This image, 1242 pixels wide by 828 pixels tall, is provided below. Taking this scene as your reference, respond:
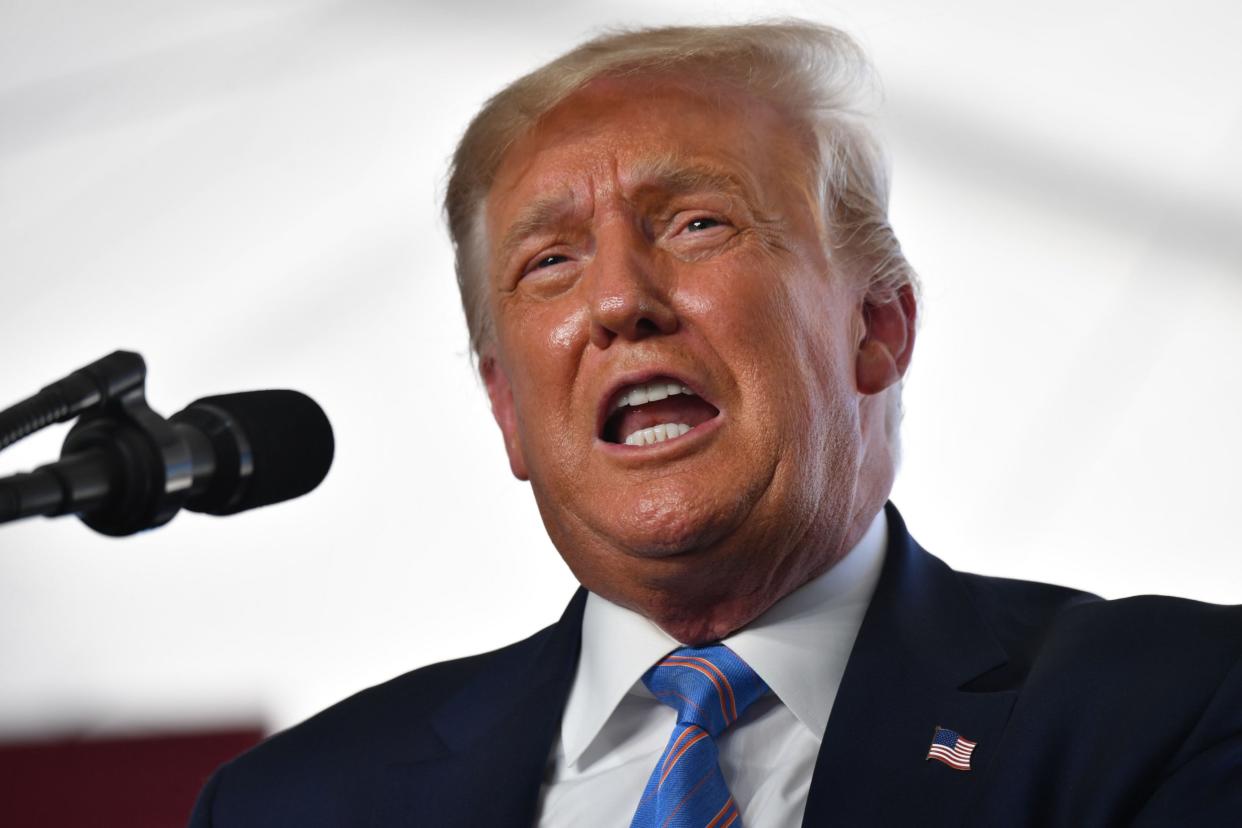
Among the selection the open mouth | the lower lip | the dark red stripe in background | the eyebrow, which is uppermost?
the eyebrow

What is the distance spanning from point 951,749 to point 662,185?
0.73 metres

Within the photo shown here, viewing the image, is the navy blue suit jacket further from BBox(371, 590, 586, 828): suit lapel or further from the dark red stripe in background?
the dark red stripe in background

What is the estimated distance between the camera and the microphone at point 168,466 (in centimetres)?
97

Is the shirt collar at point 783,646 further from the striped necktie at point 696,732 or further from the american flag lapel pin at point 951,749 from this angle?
the american flag lapel pin at point 951,749

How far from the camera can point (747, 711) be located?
65.0 inches

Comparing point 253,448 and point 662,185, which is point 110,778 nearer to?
point 662,185

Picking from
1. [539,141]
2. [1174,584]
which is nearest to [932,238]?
[1174,584]

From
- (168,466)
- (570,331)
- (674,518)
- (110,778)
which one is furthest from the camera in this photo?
(110,778)

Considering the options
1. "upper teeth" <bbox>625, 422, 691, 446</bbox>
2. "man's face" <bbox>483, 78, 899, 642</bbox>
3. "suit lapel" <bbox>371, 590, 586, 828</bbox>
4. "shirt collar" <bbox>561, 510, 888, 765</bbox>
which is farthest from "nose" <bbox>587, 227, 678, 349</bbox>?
"suit lapel" <bbox>371, 590, 586, 828</bbox>

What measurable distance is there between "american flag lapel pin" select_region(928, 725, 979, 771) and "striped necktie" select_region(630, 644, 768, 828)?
8.7 inches

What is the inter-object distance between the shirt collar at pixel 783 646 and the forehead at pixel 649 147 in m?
0.47

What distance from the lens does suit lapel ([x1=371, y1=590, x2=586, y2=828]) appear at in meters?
1.70

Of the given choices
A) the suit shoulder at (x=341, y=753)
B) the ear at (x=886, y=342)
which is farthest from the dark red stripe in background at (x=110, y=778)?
the ear at (x=886, y=342)

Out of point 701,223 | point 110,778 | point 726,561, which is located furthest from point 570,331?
point 110,778
